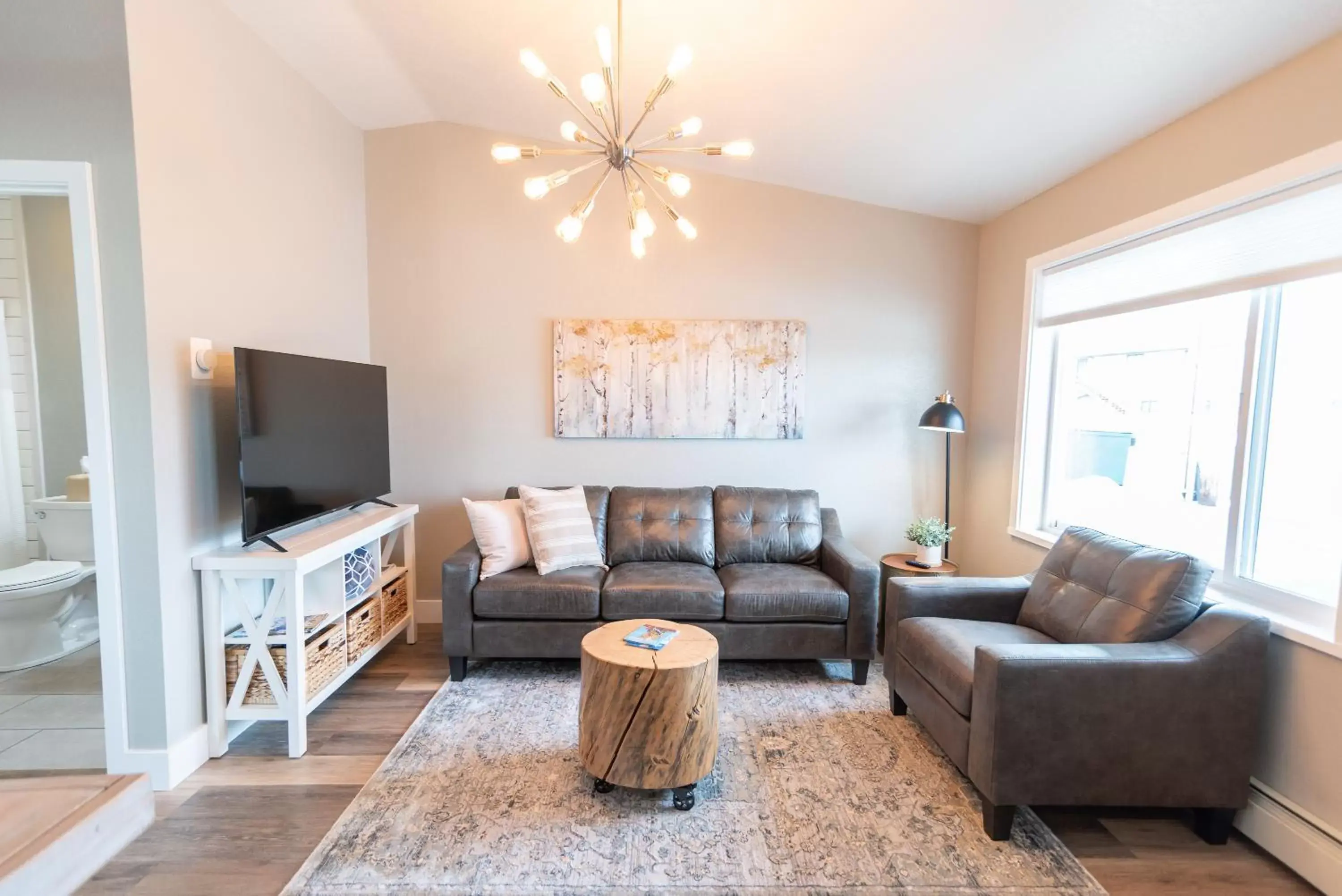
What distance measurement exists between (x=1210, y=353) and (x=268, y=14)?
4.12 m

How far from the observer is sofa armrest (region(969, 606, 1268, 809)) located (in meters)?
1.83

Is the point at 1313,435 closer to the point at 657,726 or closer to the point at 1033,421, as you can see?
the point at 1033,421

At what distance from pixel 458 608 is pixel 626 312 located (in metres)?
2.00

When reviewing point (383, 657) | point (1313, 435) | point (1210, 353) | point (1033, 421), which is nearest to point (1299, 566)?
→ point (1313, 435)

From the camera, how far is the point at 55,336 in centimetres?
332

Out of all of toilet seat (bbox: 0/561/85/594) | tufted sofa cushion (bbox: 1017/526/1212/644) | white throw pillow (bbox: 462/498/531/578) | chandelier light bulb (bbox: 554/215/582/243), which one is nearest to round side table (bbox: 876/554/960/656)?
tufted sofa cushion (bbox: 1017/526/1212/644)

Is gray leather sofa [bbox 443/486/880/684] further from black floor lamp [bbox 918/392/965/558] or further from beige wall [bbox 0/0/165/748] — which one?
beige wall [bbox 0/0/165/748]

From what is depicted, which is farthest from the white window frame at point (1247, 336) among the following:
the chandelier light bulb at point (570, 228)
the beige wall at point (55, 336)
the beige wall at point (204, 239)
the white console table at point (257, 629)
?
the beige wall at point (55, 336)

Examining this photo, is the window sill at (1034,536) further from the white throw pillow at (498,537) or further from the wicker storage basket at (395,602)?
the wicker storage basket at (395,602)

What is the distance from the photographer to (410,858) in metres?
1.80

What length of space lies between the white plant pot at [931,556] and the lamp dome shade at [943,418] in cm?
67

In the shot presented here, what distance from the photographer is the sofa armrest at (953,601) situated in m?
2.63

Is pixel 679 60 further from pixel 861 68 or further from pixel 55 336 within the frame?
pixel 55 336

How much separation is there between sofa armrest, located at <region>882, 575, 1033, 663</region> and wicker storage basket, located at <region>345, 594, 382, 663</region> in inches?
99.2
